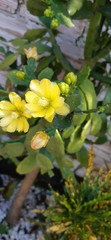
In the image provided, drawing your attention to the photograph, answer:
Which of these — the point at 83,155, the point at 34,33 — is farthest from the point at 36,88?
the point at 83,155

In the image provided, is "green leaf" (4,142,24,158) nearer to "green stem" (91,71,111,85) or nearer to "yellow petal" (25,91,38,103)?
"green stem" (91,71,111,85)

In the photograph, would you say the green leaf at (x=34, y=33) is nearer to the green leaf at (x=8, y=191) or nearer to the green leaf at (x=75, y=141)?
the green leaf at (x=75, y=141)

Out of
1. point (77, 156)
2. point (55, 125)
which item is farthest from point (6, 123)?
point (77, 156)

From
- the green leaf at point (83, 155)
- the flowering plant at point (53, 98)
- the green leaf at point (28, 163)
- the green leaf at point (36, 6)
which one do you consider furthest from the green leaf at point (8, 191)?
the green leaf at point (36, 6)

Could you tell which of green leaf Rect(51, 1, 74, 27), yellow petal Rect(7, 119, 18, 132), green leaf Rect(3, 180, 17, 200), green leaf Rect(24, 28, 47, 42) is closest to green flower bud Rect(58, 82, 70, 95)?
yellow petal Rect(7, 119, 18, 132)

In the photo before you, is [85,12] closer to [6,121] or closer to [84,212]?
A: [6,121]

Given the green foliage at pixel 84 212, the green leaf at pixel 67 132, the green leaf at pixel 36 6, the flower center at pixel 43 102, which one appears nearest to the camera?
the flower center at pixel 43 102
